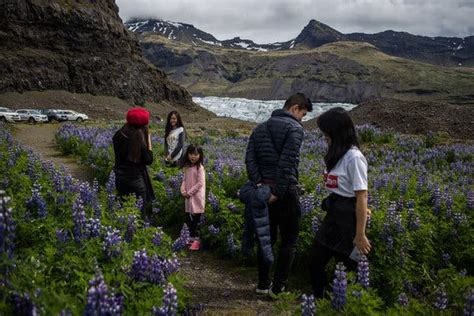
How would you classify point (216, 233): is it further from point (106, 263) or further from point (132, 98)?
point (132, 98)

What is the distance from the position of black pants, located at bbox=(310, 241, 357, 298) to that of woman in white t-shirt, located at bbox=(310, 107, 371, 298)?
1cm

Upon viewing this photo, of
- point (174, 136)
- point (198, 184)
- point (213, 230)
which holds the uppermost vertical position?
point (174, 136)

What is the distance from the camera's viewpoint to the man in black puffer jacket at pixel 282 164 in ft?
15.8

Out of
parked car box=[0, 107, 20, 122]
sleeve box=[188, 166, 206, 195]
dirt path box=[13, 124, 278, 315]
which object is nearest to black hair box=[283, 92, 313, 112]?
dirt path box=[13, 124, 278, 315]

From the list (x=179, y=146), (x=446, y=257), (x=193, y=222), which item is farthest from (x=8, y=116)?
(x=446, y=257)

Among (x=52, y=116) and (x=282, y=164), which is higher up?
(x=52, y=116)

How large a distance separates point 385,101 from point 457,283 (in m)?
26.8

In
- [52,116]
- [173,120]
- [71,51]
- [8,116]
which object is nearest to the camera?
[173,120]

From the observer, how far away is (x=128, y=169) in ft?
21.8

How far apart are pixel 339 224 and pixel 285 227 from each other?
95 centimetres

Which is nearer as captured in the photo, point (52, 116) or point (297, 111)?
point (297, 111)

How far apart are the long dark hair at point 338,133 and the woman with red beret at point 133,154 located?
3.02 m

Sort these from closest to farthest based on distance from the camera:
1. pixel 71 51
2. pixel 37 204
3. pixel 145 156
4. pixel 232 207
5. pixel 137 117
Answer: pixel 37 204 < pixel 137 117 < pixel 145 156 < pixel 232 207 < pixel 71 51

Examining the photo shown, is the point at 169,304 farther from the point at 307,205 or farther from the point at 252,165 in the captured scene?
the point at 307,205
